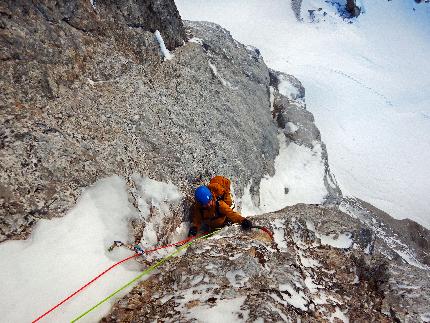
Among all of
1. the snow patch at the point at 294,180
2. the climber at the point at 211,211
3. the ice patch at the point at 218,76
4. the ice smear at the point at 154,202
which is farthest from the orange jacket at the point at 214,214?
the ice patch at the point at 218,76

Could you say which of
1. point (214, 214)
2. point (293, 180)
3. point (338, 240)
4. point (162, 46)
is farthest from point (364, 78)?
point (214, 214)

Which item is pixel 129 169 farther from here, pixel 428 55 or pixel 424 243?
pixel 428 55

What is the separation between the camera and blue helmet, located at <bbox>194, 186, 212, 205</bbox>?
285 inches

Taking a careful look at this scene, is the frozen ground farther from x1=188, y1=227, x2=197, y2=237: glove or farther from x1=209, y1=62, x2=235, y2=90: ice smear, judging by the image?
x1=188, y1=227, x2=197, y2=237: glove

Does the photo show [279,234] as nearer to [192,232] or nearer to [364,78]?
[192,232]

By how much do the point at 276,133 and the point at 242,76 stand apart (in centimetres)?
251

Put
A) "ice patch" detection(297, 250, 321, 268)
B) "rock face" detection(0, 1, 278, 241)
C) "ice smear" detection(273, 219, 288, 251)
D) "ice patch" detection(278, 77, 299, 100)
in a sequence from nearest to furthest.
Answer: "rock face" detection(0, 1, 278, 241) < "ice patch" detection(297, 250, 321, 268) < "ice smear" detection(273, 219, 288, 251) < "ice patch" detection(278, 77, 299, 100)

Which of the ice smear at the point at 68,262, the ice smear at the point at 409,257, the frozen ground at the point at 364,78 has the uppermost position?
the ice smear at the point at 68,262

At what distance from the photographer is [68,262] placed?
5023 millimetres

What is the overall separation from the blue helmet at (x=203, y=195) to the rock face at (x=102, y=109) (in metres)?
0.50

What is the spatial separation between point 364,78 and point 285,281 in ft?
74.6

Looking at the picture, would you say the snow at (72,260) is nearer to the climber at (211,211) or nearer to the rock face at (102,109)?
the rock face at (102,109)

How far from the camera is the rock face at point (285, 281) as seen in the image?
4.44 meters

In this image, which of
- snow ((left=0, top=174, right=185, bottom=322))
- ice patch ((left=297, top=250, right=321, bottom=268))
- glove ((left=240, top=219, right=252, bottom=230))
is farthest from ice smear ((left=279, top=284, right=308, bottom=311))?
snow ((left=0, top=174, right=185, bottom=322))
